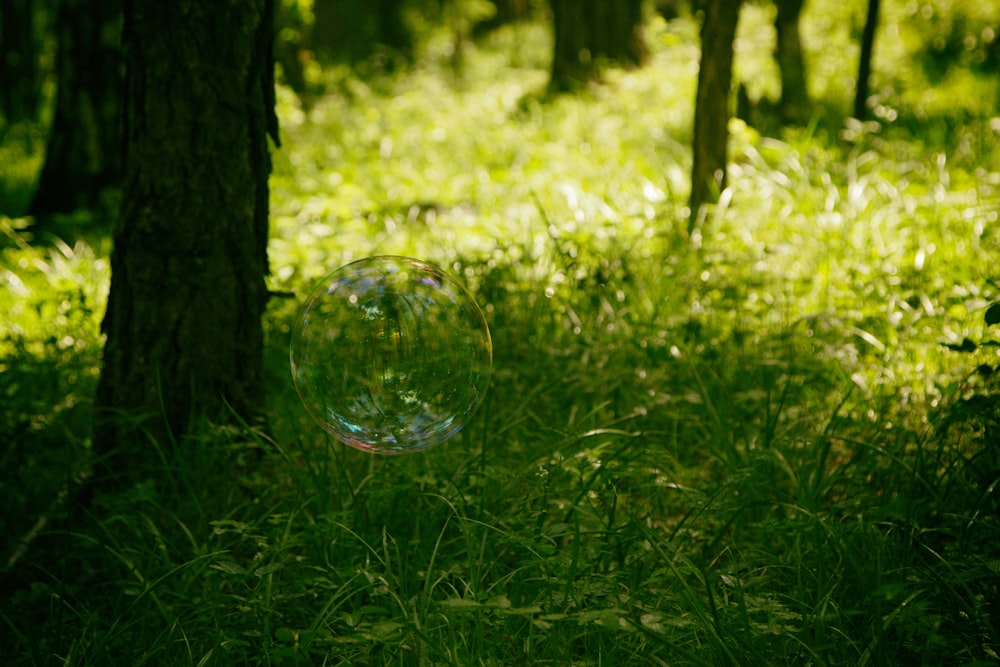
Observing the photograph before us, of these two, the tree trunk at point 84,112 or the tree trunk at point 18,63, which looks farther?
the tree trunk at point 18,63

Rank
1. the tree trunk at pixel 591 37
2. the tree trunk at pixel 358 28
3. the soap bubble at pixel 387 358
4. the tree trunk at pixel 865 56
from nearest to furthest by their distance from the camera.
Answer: the soap bubble at pixel 387 358 < the tree trunk at pixel 865 56 < the tree trunk at pixel 591 37 < the tree trunk at pixel 358 28

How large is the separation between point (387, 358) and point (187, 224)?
1121mm

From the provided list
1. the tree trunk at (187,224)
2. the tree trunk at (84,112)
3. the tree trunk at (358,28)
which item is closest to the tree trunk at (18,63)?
the tree trunk at (358,28)

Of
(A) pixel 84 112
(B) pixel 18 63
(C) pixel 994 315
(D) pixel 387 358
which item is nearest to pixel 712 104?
(C) pixel 994 315

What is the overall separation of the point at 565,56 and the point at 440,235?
712 centimetres

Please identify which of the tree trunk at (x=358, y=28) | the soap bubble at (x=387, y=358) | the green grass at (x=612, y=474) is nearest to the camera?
the green grass at (x=612, y=474)

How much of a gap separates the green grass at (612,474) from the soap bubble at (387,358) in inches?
8.8

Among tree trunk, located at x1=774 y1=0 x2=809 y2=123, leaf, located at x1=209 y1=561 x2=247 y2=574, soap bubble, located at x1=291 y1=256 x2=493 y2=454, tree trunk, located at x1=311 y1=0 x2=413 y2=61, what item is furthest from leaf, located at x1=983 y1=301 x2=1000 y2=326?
tree trunk, located at x1=311 y1=0 x2=413 y2=61

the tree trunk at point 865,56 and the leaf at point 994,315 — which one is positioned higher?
the tree trunk at point 865,56

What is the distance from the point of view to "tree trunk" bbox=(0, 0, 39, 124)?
45.8 ft

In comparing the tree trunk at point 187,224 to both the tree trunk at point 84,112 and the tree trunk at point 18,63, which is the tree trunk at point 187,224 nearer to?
the tree trunk at point 84,112

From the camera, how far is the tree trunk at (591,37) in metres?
12.4

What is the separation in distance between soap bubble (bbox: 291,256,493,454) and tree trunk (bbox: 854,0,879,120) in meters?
5.85

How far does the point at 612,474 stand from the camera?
2.81m
